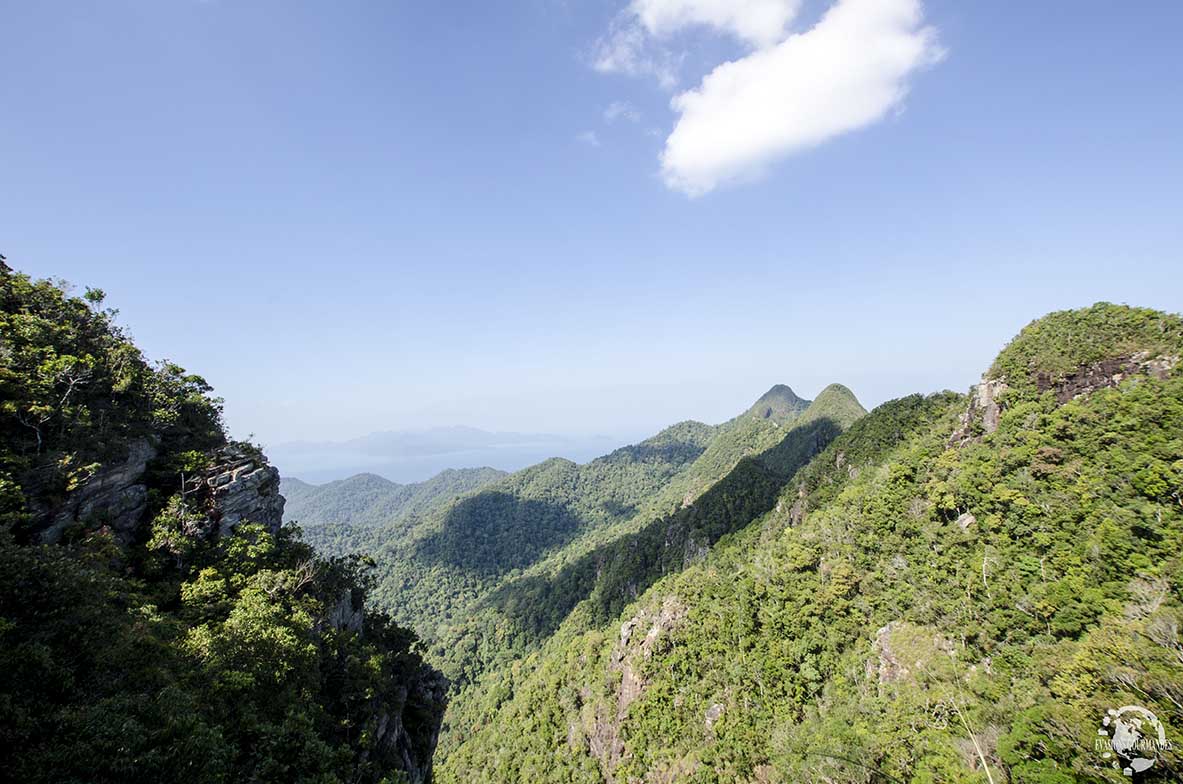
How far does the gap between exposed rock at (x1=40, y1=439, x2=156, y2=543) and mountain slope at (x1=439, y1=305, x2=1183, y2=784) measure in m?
42.9

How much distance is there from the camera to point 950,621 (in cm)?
3091

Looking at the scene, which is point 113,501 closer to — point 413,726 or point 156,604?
point 156,604

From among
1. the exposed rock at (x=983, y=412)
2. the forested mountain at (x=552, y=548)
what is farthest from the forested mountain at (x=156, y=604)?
the forested mountain at (x=552, y=548)

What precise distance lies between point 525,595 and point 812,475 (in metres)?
81.7

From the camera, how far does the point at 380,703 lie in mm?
25812

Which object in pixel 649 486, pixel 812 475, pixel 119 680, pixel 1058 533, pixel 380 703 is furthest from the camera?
pixel 649 486

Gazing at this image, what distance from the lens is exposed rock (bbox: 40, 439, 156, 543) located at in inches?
840

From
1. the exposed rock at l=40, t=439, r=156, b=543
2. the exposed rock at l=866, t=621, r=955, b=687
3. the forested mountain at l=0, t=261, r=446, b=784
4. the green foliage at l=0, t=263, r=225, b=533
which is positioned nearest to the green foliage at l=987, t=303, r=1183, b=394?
the exposed rock at l=866, t=621, r=955, b=687

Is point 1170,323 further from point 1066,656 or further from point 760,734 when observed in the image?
point 760,734

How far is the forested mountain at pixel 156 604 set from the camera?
11.5 m

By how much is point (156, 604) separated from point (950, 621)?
49.9 meters

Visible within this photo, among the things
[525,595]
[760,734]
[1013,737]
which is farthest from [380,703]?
[525,595]

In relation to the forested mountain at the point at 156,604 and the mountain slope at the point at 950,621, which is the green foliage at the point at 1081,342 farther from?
the forested mountain at the point at 156,604

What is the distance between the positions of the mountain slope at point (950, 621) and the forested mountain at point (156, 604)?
23.3m
